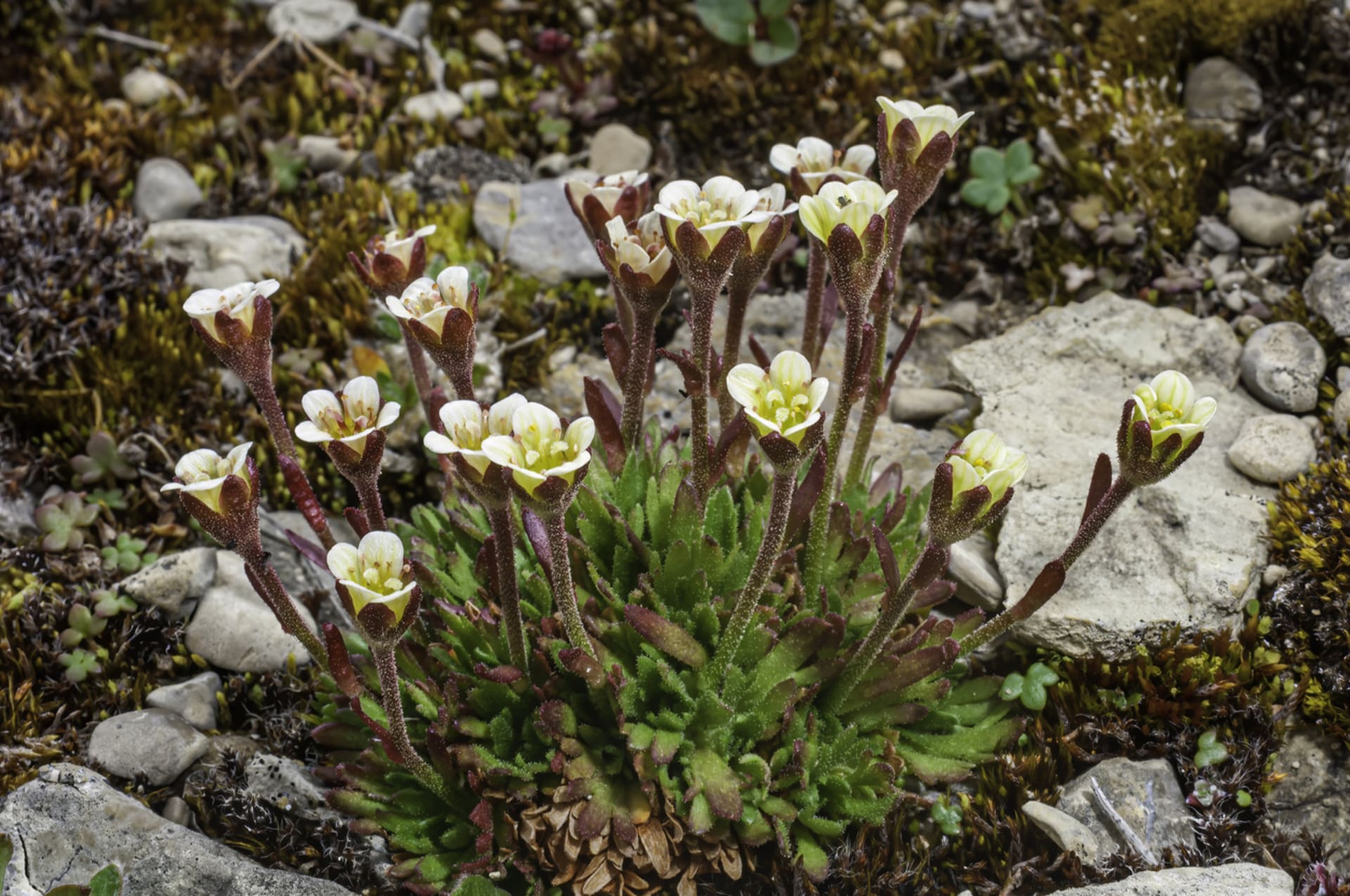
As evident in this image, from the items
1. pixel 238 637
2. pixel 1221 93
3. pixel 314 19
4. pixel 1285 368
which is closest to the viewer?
pixel 238 637

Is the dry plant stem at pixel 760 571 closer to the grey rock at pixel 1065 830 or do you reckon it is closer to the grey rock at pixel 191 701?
the grey rock at pixel 1065 830

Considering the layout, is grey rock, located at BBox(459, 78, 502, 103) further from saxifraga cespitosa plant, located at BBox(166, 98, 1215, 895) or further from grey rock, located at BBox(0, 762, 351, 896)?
grey rock, located at BBox(0, 762, 351, 896)

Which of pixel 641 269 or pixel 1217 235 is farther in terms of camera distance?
pixel 1217 235

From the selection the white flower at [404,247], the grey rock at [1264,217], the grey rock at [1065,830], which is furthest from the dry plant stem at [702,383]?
the grey rock at [1264,217]

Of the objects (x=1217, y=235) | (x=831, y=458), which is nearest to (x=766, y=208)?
(x=831, y=458)

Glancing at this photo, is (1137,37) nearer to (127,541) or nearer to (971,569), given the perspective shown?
(971,569)

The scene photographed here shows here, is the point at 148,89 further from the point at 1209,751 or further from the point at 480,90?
the point at 1209,751

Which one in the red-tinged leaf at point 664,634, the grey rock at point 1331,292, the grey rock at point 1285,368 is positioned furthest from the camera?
the grey rock at point 1331,292
